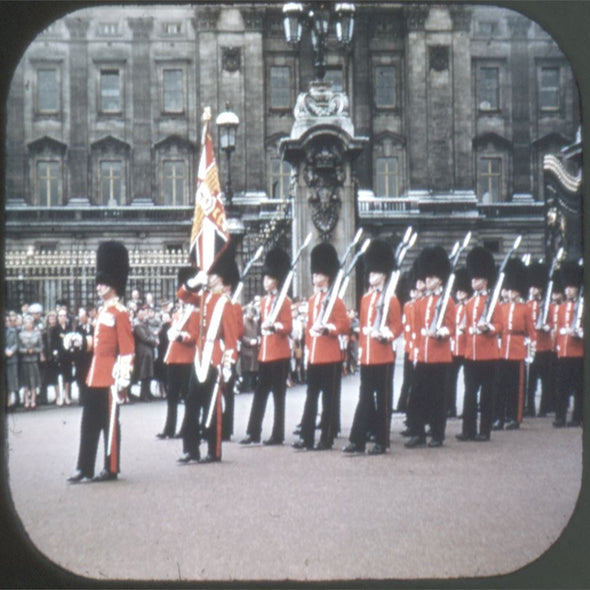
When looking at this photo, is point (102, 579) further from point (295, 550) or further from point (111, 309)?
point (111, 309)

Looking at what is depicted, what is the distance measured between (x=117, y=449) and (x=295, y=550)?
6.56 ft

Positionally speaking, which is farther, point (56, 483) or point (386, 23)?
point (386, 23)

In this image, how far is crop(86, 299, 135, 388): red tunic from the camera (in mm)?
8297

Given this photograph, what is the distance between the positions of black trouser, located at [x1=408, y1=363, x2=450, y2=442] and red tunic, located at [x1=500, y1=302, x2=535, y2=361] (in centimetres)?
114

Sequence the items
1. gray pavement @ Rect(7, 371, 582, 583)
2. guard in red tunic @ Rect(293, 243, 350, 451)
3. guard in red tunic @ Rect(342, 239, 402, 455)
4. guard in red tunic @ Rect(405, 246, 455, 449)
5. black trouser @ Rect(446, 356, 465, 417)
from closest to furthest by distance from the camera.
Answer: gray pavement @ Rect(7, 371, 582, 583) → guard in red tunic @ Rect(342, 239, 402, 455) → guard in red tunic @ Rect(293, 243, 350, 451) → guard in red tunic @ Rect(405, 246, 455, 449) → black trouser @ Rect(446, 356, 465, 417)

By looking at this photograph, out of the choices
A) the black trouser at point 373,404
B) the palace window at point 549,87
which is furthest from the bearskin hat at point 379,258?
the palace window at point 549,87

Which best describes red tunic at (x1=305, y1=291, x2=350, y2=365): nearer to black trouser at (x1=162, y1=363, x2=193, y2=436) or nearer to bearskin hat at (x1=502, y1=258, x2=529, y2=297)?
black trouser at (x1=162, y1=363, x2=193, y2=436)

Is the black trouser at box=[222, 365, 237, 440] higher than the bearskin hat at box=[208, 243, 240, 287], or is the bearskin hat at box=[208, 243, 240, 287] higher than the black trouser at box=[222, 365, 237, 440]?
the bearskin hat at box=[208, 243, 240, 287]

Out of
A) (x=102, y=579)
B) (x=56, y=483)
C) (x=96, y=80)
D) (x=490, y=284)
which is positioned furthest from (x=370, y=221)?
(x=102, y=579)

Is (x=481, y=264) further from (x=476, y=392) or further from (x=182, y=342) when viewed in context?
(x=182, y=342)

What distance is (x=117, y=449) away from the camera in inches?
327

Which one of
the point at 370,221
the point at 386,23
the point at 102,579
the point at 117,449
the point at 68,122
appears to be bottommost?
the point at 102,579

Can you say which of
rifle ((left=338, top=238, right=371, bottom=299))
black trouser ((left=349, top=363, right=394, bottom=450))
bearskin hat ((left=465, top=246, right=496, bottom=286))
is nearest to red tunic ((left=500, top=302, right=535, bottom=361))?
bearskin hat ((left=465, top=246, right=496, bottom=286))

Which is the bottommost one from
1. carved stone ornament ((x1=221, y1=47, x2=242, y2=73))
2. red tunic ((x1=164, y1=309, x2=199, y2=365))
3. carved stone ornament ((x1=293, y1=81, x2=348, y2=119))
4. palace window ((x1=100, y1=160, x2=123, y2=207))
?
red tunic ((x1=164, y1=309, x2=199, y2=365))
